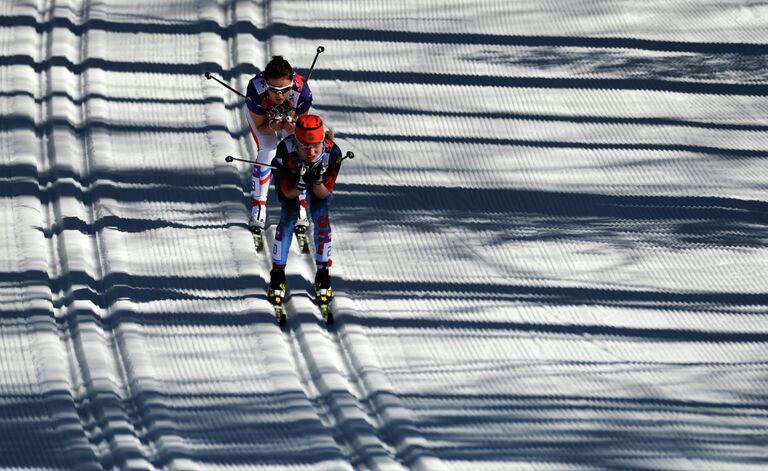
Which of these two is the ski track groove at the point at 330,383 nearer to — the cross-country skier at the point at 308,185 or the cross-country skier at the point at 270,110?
the cross-country skier at the point at 308,185

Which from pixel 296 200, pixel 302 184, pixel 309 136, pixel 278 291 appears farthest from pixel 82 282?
pixel 309 136

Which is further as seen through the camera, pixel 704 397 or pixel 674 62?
pixel 674 62

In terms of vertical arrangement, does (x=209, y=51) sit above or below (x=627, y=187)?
above

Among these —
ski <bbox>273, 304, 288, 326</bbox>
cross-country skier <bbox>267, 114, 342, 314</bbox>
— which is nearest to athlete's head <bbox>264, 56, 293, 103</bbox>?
cross-country skier <bbox>267, 114, 342, 314</bbox>

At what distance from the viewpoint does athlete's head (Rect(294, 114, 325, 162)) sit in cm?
733

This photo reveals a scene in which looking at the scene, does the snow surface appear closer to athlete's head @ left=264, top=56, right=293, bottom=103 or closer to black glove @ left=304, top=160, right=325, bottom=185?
black glove @ left=304, top=160, right=325, bottom=185

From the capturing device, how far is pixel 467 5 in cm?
1144

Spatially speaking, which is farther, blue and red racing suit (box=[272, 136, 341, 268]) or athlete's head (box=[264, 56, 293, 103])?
athlete's head (box=[264, 56, 293, 103])

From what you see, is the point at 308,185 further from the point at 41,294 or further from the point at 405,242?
the point at 41,294

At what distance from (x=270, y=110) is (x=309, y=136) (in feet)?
2.67

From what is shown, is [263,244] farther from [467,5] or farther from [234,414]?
[467,5]

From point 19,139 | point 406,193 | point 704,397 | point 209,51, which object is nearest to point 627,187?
point 406,193

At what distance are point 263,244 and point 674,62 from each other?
4.19m

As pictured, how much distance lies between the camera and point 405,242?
861 cm
